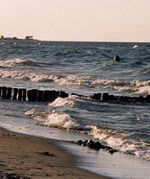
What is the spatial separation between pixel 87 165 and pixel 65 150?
6.34 feet

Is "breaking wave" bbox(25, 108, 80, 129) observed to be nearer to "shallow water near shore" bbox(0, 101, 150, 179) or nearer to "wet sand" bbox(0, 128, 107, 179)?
"shallow water near shore" bbox(0, 101, 150, 179)

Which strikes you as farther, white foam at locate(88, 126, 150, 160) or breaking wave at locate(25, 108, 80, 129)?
breaking wave at locate(25, 108, 80, 129)

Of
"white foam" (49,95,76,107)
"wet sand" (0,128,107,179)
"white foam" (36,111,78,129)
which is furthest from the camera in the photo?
"white foam" (49,95,76,107)

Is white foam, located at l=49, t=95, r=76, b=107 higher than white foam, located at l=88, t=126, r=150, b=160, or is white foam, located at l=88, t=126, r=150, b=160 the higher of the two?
white foam, located at l=49, t=95, r=76, b=107

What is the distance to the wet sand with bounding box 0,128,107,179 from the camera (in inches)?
372

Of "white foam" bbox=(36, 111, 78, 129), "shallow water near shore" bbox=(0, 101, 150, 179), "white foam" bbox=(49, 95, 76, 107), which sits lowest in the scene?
"shallow water near shore" bbox=(0, 101, 150, 179)

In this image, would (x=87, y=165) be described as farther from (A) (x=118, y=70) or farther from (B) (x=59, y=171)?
(A) (x=118, y=70)

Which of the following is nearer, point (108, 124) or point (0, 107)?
point (108, 124)

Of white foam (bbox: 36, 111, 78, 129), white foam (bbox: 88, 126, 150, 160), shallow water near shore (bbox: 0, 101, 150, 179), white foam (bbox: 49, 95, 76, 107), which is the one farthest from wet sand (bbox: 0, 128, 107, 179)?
white foam (bbox: 49, 95, 76, 107)

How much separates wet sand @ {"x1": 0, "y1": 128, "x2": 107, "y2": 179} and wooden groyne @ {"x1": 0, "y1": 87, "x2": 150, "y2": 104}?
37.6 feet

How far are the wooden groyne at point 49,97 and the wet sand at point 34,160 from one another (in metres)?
11.5

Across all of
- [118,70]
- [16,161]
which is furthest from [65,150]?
[118,70]

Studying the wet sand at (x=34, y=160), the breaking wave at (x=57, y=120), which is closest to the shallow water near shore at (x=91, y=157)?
the wet sand at (x=34, y=160)

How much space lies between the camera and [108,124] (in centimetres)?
1755
